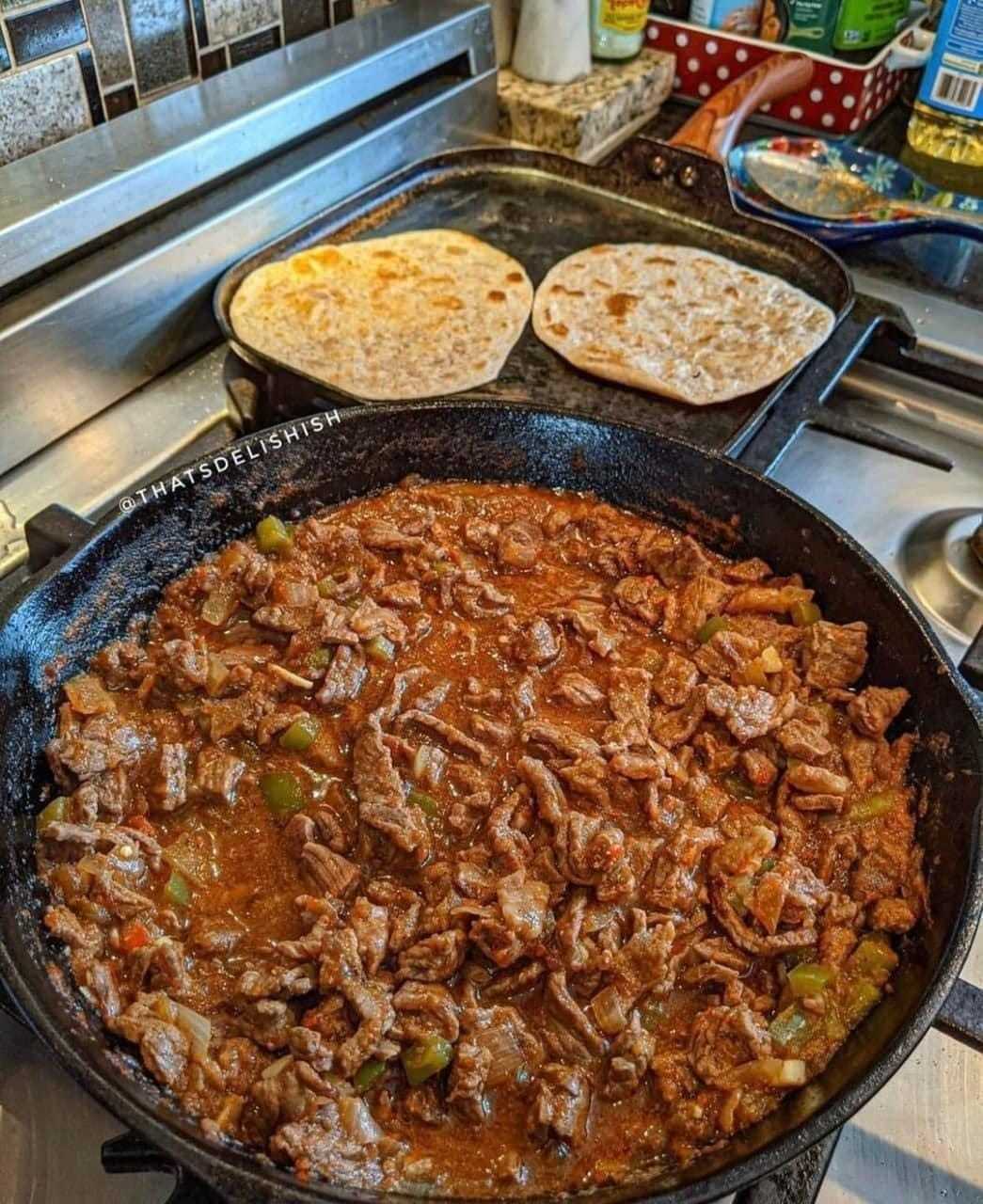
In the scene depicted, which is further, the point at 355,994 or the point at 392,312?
the point at 392,312

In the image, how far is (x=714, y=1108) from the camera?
4.85 feet

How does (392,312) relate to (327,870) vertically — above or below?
above

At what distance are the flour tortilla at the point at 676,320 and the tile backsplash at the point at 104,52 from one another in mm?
1127

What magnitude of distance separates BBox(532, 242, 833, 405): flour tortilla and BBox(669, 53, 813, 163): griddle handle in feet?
1.89

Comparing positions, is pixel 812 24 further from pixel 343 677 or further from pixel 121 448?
pixel 343 677

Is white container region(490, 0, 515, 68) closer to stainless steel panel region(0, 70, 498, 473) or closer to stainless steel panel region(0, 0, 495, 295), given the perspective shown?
stainless steel panel region(0, 0, 495, 295)

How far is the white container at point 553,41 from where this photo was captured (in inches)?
151

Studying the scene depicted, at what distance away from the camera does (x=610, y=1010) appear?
1567 millimetres

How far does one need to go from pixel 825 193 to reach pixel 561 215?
38.0 inches

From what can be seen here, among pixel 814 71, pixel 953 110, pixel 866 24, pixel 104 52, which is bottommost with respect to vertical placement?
pixel 953 110

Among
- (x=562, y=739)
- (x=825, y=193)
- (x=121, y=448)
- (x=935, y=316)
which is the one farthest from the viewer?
(x=825, y=193)

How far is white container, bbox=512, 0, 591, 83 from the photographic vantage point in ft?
12.6

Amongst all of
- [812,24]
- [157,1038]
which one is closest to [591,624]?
[157,1038]

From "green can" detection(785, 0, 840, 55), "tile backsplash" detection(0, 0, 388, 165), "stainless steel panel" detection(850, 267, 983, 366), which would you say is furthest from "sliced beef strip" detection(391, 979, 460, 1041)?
"green can" detection(785, 0, 840, 55)
